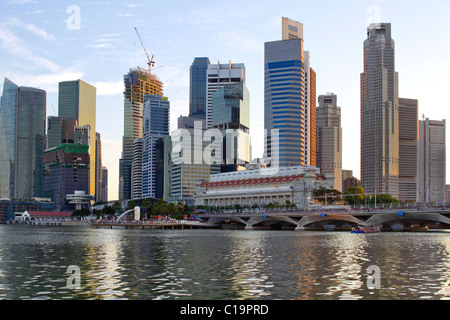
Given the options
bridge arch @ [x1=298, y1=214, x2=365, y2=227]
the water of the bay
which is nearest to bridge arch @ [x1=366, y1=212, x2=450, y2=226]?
bridge arch @ [x1=298, y1=214, x2=365, y2=227]

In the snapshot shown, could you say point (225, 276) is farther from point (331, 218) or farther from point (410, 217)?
point (331, 218)

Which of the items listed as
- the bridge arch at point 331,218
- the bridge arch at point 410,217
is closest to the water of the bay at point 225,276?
the bridge arch at point 410,217

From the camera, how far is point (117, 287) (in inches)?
1580

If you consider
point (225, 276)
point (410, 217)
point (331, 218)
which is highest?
point (225, 276)

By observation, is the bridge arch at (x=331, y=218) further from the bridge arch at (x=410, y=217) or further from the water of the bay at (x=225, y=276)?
the water of the bay at (x=225, y=276)

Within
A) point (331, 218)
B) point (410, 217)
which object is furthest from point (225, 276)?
point (331, 218)

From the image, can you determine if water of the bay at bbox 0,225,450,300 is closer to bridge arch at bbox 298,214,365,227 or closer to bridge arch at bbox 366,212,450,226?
bridge arch at bbox 366,212,450,226

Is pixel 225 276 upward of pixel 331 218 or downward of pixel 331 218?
upward
